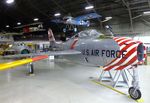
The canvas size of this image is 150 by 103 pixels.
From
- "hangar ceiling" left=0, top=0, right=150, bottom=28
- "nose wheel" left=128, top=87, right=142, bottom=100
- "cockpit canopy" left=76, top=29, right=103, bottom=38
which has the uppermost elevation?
"hangar ceiling" left=0, top=0, right=150, bottom=28

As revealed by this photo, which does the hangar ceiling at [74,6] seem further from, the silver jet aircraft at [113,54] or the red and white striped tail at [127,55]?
the red and white striped tail at [127,55]

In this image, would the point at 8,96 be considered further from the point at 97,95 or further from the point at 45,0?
the point at 45,0

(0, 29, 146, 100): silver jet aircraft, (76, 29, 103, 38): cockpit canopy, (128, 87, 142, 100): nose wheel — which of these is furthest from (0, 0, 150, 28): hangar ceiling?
(128, 87, 142, 100): nose wheel

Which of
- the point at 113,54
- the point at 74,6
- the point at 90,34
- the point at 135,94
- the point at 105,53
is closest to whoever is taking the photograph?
the point at 135,94

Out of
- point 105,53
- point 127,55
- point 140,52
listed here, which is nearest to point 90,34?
point 105,53

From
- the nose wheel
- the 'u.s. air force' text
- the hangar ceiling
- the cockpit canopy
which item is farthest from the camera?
the hangar ceiling

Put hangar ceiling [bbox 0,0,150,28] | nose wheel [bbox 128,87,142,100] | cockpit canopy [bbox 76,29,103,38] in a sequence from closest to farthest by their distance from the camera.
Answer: nose wheel [bbox 128,87,142,100]
cockpit canopy [bbox 76,29,103,38]
hangar ceiling [bbox 0,0,150,28]

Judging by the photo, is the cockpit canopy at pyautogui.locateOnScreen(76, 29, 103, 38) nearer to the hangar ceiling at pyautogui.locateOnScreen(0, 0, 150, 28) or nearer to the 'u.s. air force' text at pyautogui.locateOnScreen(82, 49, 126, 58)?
the 'u.s. air force' text at pyautogui.locateOnScreen(82, 49, 126, 58)

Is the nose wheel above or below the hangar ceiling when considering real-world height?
below

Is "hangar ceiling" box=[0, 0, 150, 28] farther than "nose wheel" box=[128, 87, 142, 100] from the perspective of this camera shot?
Yes

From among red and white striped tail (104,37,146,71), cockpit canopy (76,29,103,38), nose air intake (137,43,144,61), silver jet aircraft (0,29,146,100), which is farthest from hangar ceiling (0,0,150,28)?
nose air intake (137,43,144,61)

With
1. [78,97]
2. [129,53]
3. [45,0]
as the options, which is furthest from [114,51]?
[45,0]

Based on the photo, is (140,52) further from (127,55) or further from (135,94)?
(135,94)

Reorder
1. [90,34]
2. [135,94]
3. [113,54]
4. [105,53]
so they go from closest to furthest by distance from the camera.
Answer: [135,94] → [113,54] → [105,53] → [90,34]
